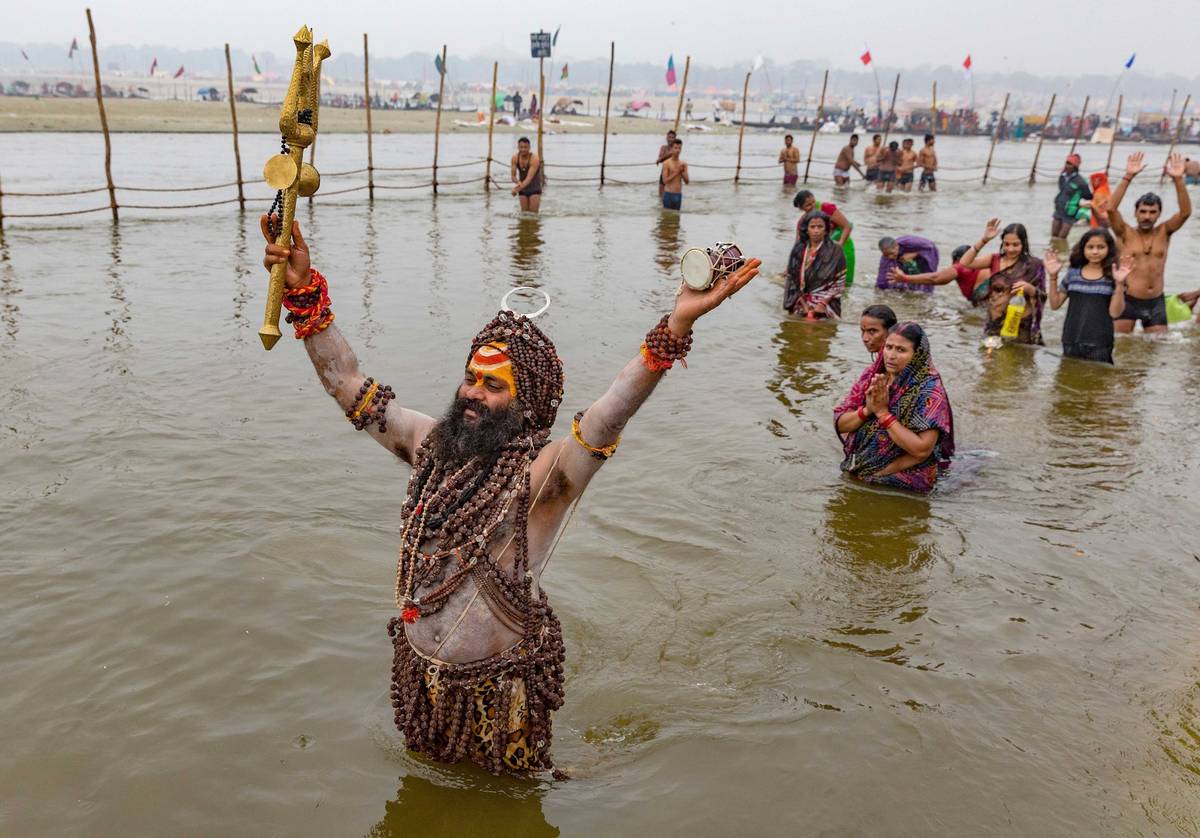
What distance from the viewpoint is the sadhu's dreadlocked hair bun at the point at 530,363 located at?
9.52 ft

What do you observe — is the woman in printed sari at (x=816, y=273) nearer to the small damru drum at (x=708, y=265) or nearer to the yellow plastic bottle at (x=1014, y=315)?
the yellow plastic bottle at (x=1014, y=315)

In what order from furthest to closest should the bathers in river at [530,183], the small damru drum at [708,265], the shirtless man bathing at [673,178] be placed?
the shirtless man bathing at [673,178], the bathers in river at [530,183], the small damru drum at [708,265]

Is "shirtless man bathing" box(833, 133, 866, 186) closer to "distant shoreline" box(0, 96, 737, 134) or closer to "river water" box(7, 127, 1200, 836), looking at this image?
"river water" box(7, 127, 1200, 836)

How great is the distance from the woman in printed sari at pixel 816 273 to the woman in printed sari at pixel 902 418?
15.3 ft

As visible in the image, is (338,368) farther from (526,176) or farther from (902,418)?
(526,176)

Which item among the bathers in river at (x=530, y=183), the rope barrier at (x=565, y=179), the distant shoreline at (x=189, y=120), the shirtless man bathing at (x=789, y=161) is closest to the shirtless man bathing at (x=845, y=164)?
the shirtless man bathing at (x=789, y=161)

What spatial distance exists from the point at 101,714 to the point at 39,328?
21.6 feet

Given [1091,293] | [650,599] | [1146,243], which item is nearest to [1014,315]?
[1091,293]

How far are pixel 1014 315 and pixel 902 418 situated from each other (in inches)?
188

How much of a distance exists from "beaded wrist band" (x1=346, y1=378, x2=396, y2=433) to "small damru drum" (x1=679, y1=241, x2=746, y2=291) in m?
1.06

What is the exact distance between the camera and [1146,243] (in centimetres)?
971

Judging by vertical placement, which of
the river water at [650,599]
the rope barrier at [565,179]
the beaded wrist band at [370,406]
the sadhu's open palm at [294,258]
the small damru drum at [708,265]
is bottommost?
the river water at [650,599]

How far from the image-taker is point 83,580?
4.81 metres

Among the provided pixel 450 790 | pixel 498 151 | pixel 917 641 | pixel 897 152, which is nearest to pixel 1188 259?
pixel 897 152
